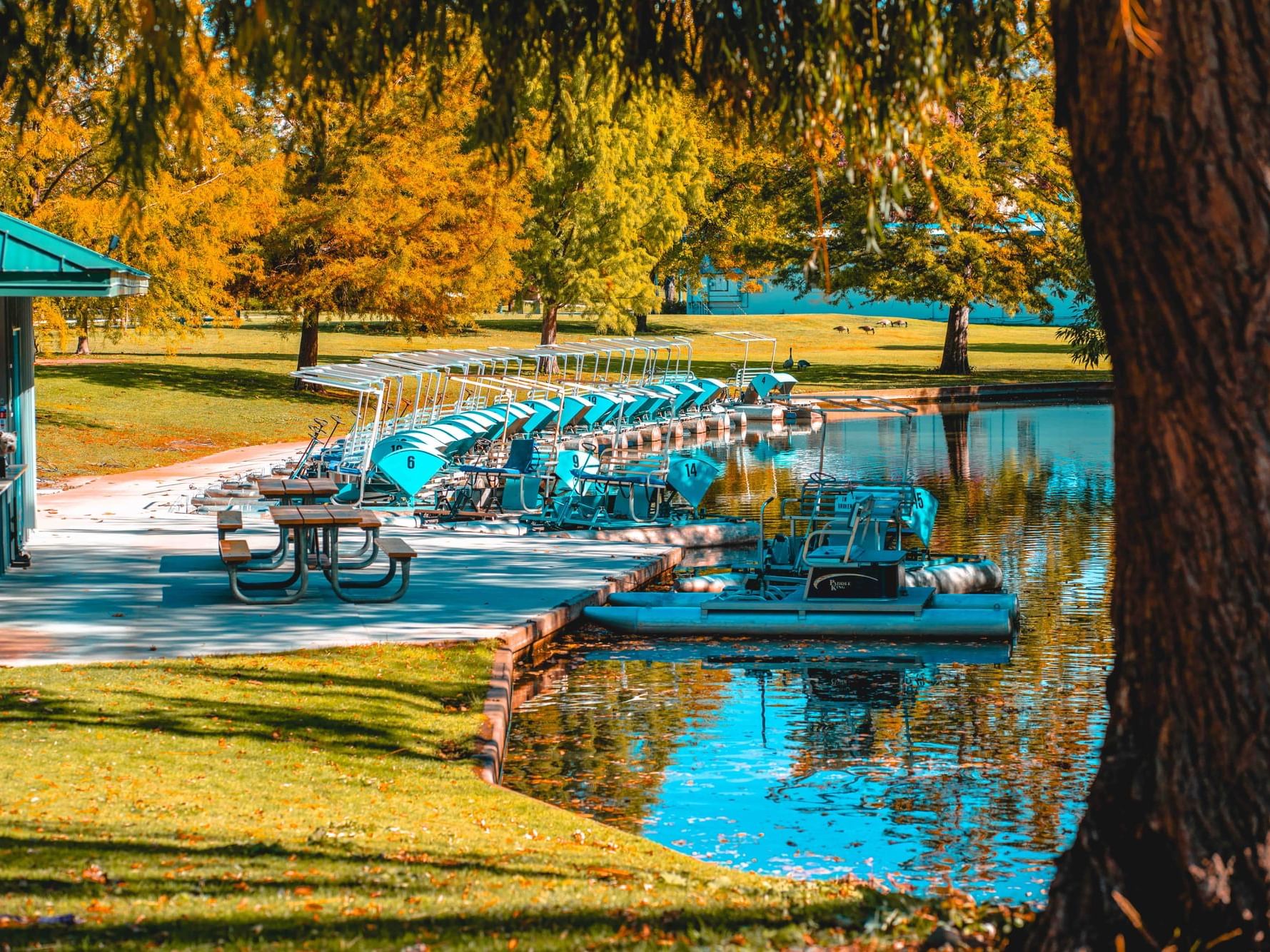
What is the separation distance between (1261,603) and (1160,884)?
3.20 feet

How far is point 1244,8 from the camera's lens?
16.3ft

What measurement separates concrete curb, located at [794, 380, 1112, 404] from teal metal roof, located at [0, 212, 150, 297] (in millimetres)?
33364

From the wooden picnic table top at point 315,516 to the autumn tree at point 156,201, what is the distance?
15505mm

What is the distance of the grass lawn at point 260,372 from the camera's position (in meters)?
33.3

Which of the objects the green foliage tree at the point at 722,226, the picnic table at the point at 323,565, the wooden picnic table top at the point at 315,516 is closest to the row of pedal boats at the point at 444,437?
the picnic table at the point at 323,565

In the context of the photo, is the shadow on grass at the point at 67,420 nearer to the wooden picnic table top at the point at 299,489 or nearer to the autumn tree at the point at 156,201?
the autumn tree at the point at 156,201

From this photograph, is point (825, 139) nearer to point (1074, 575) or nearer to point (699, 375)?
point (1074, 575)

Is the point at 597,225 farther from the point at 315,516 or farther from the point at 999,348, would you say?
the point at 315,516

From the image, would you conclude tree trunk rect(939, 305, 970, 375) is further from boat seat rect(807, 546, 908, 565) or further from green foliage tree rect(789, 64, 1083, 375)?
boat seat rect(807, 546, 908, 565)

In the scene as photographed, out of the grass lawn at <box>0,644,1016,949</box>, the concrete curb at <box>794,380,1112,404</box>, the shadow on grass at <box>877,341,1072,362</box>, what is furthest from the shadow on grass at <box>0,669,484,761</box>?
the shadow on grass at <box>877,341,1072,362</box>

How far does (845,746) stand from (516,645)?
3.21 metres

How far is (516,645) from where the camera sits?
1347cm

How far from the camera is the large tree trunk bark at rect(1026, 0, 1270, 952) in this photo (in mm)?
4953

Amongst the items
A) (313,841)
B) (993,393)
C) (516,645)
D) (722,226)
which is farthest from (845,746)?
(722,226)
